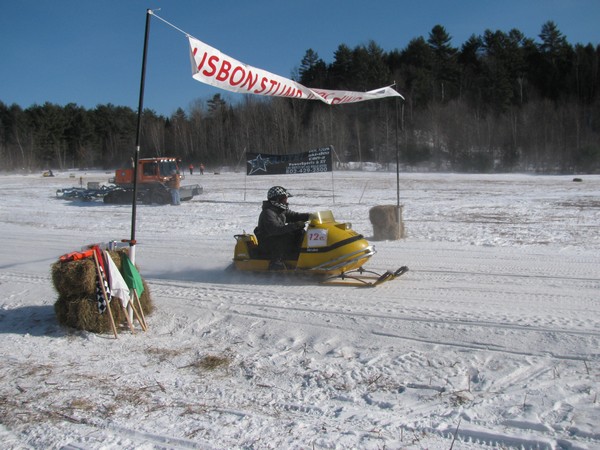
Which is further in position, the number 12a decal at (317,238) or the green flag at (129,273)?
the number 12a decal at (317,238)

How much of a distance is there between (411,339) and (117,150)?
296ft

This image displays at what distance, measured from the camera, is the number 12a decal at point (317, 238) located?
7820 mm

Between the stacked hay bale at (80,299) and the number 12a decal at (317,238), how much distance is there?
9.65 ft

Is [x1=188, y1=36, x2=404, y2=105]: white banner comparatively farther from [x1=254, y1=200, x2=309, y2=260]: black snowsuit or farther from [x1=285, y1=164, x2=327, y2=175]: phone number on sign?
[x1=285, y1=164, x2=327, y2=175]: phone number on sign

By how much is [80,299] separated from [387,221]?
7522mm

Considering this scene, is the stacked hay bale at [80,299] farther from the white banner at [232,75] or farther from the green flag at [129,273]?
the white banner at [232,75]

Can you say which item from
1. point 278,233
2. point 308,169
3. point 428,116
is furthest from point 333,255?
point 428,116

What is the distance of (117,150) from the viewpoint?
88750 millimetres

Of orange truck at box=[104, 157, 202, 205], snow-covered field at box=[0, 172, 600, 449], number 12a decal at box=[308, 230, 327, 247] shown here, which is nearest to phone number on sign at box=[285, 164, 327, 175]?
orange truck at box=[104, 157, 202, 205]

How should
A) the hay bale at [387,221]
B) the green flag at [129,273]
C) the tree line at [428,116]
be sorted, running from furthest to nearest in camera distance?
the tree line at [428,116] → the hay bale at [387,221] → the green flag at [129,273]

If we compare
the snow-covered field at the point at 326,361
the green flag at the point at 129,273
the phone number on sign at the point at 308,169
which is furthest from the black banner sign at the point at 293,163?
the green flag at the point at 129,273

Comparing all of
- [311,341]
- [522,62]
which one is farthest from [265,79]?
[522,62]

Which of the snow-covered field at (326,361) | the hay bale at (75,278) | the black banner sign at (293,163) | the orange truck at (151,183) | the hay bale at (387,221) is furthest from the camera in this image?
the orange truck at (151,183)

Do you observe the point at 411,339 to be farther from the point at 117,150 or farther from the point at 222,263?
the point at 117,150
